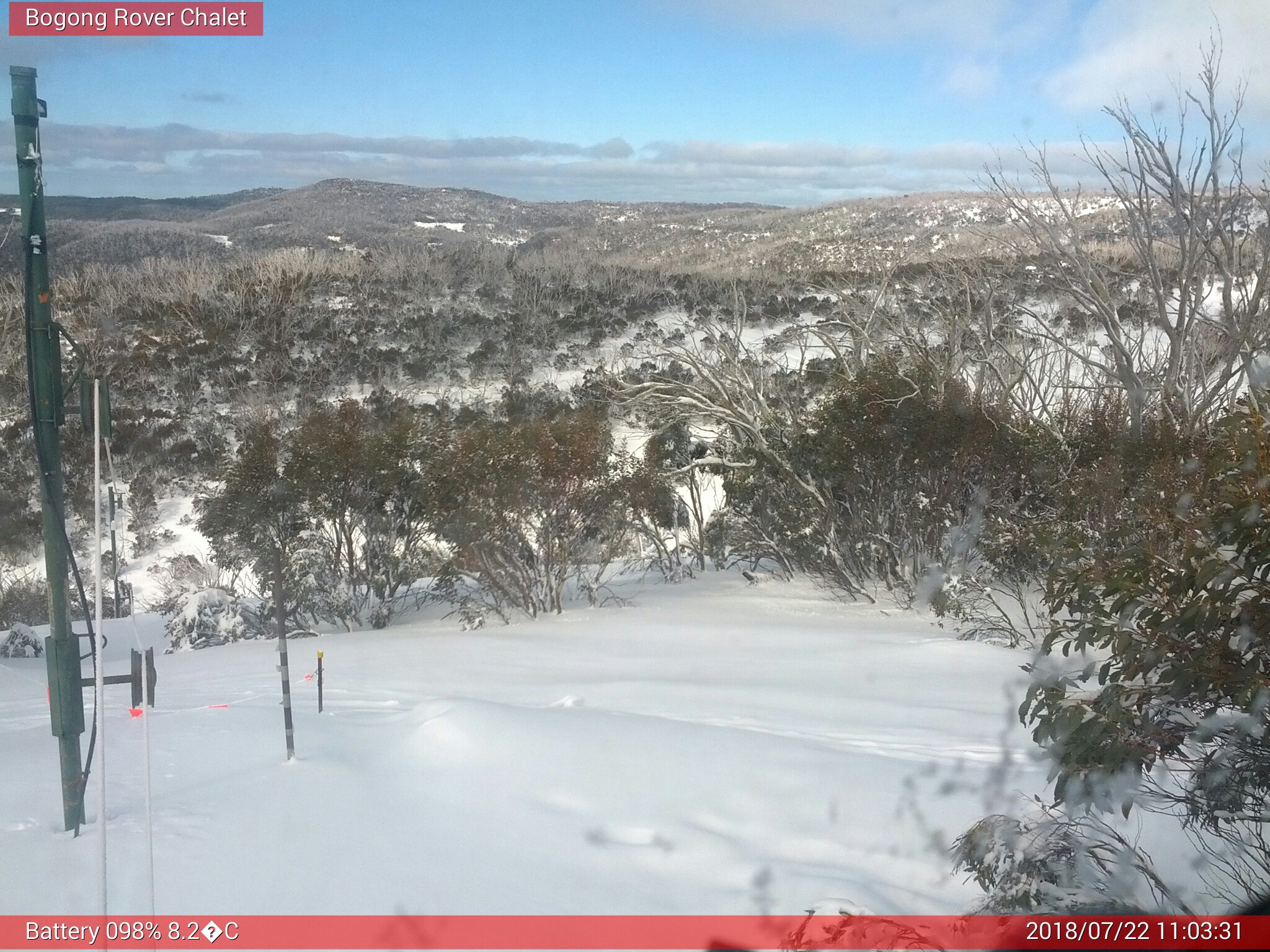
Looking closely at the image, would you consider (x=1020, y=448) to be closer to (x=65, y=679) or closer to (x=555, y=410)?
(x=65, y=679)

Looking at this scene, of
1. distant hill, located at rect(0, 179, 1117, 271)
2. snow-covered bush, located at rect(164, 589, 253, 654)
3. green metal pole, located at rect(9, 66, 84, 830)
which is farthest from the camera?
distant hill, located at rect(0, 179, 1117, 271)

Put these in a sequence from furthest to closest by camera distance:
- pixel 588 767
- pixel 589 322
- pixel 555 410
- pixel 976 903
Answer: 1. pixel 589 322
2. pixel 555 410
3. pixel 588 767
4. pixel 976 903

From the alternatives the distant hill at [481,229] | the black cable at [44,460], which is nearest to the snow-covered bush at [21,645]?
the black cable at [44,460]

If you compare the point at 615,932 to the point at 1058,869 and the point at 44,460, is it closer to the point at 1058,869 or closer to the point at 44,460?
the point at 1058,869

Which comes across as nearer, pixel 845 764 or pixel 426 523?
pixel 845 764

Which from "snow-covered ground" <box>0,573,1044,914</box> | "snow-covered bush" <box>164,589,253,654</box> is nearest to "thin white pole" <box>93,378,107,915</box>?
"snow-covered ground" <box>0,573,1044,914</box>

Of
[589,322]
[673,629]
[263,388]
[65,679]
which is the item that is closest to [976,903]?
[65,679]

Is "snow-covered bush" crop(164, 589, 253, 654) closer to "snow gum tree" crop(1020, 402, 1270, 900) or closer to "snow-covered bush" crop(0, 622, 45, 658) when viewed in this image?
"snow-covered bush" crop(0, 622, 45, 658)
